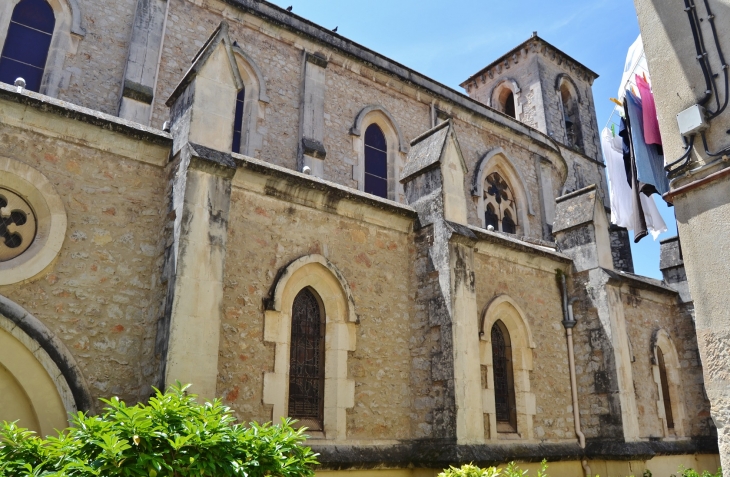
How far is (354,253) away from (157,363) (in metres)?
3.67

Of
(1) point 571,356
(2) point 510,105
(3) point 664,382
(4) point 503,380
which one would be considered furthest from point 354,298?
(2) point 510,105

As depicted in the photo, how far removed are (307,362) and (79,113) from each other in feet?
14.8

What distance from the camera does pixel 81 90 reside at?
Result: 1109cm

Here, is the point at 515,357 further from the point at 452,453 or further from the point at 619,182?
the point at 619,182

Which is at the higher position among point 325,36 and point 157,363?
point 325,36

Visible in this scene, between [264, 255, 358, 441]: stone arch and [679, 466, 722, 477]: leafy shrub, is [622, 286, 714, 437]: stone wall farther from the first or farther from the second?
[264, 255, 358, 441]: stone arch

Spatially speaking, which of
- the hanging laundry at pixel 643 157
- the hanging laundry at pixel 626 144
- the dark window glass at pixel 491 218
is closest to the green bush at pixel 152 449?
the hanging laundry at pixel 643 157

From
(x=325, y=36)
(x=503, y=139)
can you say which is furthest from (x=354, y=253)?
(x=503, y=139)

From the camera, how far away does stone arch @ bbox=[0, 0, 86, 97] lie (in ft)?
35.2

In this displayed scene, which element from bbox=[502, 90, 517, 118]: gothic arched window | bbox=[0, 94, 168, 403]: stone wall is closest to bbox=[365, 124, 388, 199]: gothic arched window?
bbox=[0, 94, 168, 403]: stone wall

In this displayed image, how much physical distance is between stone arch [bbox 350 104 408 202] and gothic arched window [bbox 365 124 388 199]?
11cm

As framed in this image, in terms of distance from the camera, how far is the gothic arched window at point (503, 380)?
1064cm

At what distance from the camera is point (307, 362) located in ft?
28.1

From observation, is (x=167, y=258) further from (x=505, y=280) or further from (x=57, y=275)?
(x=505, y=280)
